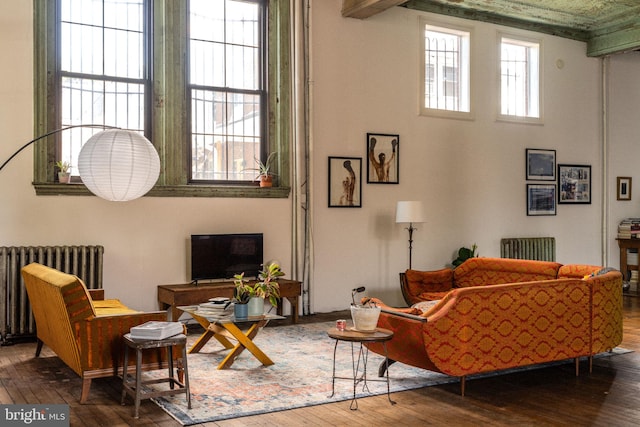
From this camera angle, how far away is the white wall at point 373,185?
7.39 m

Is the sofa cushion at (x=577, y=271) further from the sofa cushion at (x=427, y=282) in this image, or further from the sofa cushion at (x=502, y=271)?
the sofa cushion at (x=427, y=282)

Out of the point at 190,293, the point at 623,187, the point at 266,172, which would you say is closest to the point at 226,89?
the point at 266,172

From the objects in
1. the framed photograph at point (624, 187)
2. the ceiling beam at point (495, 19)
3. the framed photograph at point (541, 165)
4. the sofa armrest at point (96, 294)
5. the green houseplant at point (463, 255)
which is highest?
the ceiling beam at point (495, 19)

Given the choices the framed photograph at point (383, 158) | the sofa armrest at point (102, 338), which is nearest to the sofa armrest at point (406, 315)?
the sofa armrest at point (102, 338)

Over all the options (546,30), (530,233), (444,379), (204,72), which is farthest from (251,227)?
(546,30)

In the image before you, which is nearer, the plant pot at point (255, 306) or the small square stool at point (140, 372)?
the small square stool at point (140, 372)

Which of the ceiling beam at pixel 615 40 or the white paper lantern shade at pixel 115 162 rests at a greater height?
the ceiling beam at pixel 615 40

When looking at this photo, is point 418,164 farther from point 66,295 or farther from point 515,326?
point 66,295

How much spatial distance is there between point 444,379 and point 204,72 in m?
4.81

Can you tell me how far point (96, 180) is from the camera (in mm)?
5828

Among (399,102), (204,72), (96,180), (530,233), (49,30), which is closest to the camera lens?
(96,180)

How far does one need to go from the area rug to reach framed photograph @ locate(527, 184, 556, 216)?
16.6ft

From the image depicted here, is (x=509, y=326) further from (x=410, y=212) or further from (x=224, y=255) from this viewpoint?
(x=224, y=255)

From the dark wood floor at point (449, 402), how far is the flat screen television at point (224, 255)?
7.40ft
